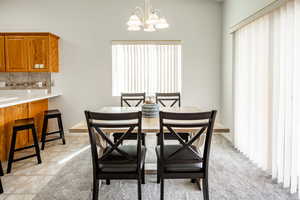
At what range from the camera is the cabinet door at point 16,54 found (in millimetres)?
4559

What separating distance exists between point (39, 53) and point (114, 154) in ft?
10.6

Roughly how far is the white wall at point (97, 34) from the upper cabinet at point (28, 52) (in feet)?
1.35

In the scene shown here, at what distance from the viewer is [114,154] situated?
A: 2303 millimetres

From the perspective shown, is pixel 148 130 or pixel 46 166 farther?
pixel 46 166

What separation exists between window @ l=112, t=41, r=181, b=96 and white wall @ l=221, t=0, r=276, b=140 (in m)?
0.91

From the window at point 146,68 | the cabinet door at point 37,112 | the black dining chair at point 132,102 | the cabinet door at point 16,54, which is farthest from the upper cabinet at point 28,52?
the black dining chair at point 132,102

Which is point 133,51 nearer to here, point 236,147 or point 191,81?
point 191,81

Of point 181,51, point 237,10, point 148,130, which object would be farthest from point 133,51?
point 148,130

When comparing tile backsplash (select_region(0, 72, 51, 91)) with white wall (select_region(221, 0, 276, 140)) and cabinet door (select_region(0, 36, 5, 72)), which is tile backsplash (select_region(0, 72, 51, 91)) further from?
white wall (select_region(221, 0, 276, 140))

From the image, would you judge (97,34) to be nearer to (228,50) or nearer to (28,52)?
(28,52)

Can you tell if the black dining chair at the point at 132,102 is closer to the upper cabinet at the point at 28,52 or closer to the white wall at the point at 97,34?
the white wall at the point at 97,34

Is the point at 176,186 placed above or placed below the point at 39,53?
below

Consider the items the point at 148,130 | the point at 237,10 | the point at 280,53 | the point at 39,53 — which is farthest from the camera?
the point at 39,53

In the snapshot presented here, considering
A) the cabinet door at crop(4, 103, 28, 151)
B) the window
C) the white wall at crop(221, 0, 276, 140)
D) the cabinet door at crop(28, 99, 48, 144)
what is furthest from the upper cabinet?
the white wall at crop(221, 0, 276, 140)
